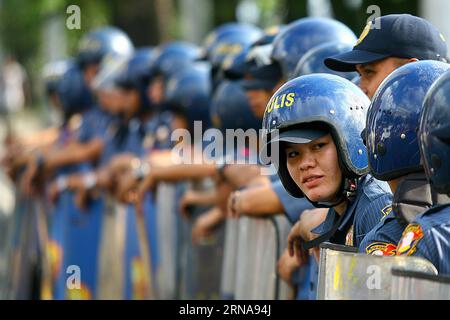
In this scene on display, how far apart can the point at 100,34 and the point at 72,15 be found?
149 inches

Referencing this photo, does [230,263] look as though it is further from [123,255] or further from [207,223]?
[123,255]

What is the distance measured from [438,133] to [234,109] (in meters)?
4.57

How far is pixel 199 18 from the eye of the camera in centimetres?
2081

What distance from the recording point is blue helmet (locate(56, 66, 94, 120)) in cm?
1423

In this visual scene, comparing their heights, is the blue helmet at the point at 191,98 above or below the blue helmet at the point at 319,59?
above

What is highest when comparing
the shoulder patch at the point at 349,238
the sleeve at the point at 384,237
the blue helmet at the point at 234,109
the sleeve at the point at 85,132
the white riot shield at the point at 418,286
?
the sleeve at the point at 85,132

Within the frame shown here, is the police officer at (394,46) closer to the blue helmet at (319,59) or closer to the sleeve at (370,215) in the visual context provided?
the blue helmet at (319,59)

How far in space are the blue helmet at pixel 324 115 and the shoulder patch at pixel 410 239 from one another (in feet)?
4.06

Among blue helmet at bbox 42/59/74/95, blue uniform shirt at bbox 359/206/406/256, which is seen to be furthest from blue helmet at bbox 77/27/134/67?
blue uniform shirt at bbox 359/206/406/256

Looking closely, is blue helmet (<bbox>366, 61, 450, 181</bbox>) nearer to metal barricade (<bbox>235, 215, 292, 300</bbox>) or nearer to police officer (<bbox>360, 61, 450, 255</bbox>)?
police officer (<bbox>360, 61, 450, 255</bbox>)

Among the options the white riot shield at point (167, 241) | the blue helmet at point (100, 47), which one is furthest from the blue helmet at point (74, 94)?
the white riot shield at point (167, 241)

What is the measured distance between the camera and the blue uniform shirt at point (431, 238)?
13.7 feet

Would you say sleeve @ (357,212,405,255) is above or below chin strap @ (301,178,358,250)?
below
